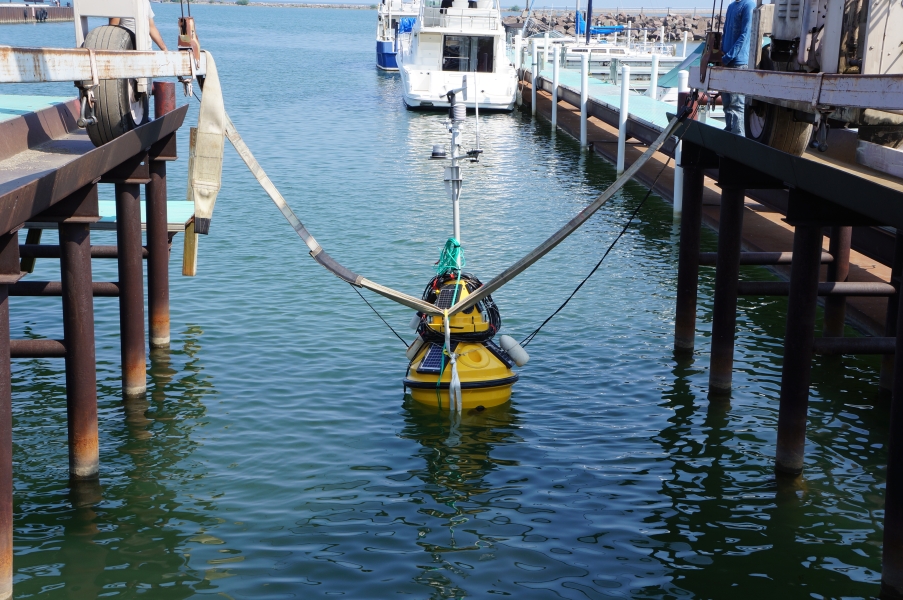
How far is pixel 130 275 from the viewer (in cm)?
1031

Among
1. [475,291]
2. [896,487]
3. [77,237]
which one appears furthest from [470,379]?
[896,487]

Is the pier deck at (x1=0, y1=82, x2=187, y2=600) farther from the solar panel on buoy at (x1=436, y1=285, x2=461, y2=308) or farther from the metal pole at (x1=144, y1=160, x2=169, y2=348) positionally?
the solar panel on buoy at (x1=436, y1=285, x2=461, y2=308)

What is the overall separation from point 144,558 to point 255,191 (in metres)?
16.4

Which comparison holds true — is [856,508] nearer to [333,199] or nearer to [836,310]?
[836,310]

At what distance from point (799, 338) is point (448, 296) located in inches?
152

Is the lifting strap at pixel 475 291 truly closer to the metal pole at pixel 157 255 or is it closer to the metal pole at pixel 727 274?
the metal pole at pixel 727 274

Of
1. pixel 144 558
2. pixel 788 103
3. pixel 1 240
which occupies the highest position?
pixel 788 103

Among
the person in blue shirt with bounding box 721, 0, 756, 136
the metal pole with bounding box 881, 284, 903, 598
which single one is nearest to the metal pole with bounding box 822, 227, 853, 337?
the person in blue shirt with bounding box 721, 0, 756, 136

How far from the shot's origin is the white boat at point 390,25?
62.1 meters

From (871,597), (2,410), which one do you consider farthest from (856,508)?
(2,410)

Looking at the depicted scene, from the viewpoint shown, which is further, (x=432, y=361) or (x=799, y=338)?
(x=432, y=361)

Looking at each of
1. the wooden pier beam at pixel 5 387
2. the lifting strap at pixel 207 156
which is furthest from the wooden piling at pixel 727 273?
the wooden pier beam at pixel 5 387

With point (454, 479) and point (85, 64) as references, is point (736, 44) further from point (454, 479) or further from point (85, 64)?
point (85, 64)

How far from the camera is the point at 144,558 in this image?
7.76 metres
